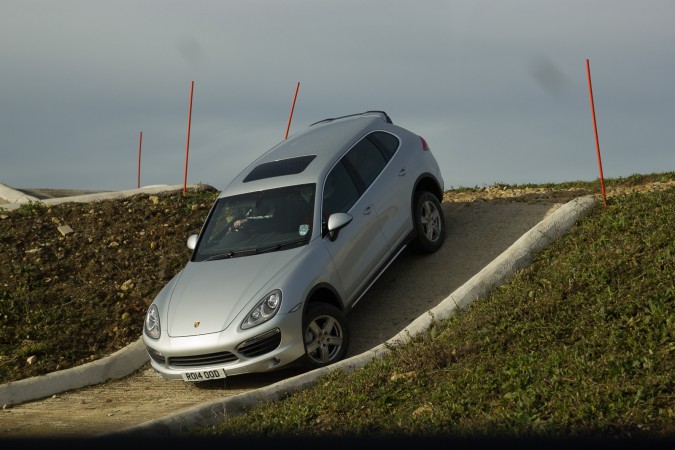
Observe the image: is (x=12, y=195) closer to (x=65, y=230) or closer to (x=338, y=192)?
(x=65, y=230)

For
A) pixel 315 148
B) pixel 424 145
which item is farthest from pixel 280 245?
pixel 424 145

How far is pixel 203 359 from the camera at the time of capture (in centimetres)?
1005

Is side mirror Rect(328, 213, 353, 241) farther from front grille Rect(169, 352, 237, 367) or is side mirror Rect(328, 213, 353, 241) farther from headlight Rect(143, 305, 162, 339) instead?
headlight Rect(143, 305, 162, 339)

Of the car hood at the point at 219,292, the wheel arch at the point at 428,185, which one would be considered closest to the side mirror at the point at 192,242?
the car hood at the point at 219,292

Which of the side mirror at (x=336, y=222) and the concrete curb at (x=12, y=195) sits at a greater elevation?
the concrete curb at (x=12, y=195)

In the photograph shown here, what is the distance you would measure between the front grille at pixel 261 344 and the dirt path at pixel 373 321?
49cm

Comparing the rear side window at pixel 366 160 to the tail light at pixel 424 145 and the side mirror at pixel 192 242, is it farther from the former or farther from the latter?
the side mirror at pixel 192 242

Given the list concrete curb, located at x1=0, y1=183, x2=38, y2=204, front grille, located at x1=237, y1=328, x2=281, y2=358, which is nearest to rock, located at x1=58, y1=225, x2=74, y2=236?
concrete curb, located at x1=0, y1=183, x2=38, y2=204

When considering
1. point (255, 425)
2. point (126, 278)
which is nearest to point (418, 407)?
point (255, 425)

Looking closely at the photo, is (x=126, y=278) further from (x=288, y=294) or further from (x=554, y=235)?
(x=554, y=235)

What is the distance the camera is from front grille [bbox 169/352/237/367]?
392 inches

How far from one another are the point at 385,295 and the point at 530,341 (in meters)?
3.57

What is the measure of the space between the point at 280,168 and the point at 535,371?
4718 mm

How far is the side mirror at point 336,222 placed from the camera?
10.6 metres
